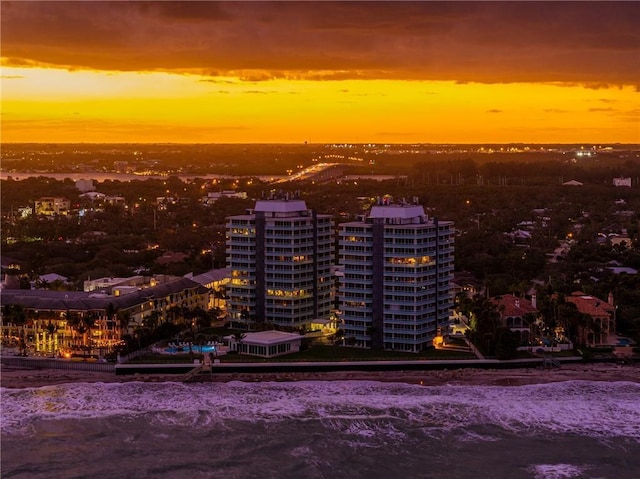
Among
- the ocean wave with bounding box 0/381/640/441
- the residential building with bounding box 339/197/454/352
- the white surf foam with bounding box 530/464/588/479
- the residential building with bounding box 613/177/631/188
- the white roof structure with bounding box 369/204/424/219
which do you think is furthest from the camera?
the residential building with bounding box 613/177/631/188

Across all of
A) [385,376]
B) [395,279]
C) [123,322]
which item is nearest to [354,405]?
[385,376]

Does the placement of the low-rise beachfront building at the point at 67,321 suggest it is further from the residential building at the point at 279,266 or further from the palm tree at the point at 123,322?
the residential building at the point at 279,266

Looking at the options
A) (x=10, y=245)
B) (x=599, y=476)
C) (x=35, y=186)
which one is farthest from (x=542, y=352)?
(x=35, y=186)

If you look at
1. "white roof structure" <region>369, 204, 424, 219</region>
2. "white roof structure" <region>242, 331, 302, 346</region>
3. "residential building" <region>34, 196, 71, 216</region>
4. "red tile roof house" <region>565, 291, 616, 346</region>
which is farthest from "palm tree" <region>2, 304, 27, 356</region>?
"residential building" <region>34, 196, 71, 216</region>

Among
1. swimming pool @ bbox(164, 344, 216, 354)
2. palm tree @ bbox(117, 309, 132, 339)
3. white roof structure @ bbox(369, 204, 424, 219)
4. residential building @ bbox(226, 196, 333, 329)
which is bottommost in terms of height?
swimming pool @ bbox(164, 344, 216, 354)

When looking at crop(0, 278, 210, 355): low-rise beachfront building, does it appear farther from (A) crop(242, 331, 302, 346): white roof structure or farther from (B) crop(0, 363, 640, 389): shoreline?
(A) crop(242, 331, 302, 346): white roof structure

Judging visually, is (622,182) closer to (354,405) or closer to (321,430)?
(354,405)

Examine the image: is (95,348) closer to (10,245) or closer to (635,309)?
(635,309)

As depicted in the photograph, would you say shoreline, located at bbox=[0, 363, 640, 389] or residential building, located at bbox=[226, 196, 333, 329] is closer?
shoreline, located at bbox=[0, 363, 640, 389]
